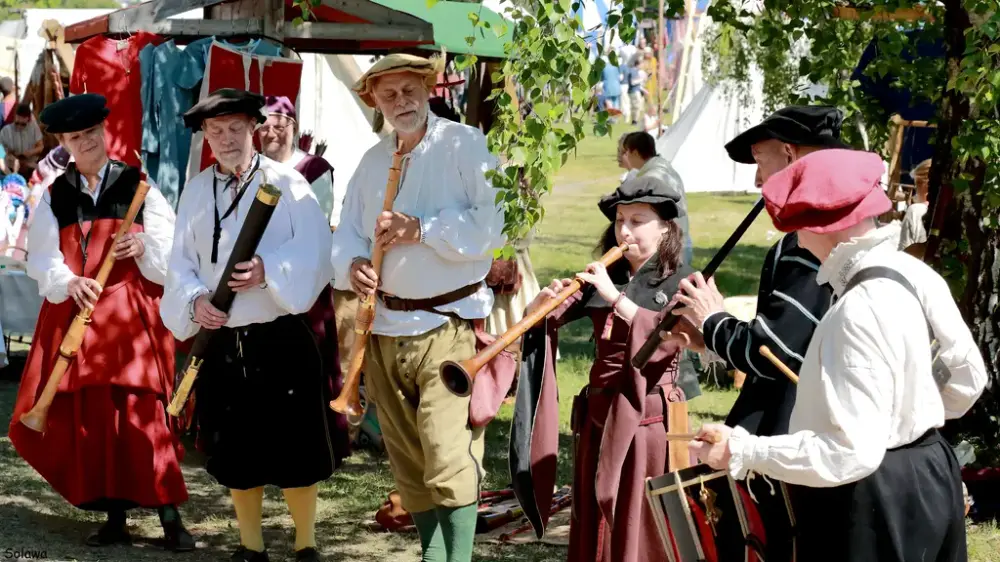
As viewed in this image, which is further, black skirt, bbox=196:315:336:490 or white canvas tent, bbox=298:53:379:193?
white canvas tent, bbox=298:53:379:193

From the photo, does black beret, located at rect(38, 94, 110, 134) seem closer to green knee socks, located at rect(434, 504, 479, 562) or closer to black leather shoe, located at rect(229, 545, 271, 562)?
black leather shoe, located at rect(229, 545, 271, 562)

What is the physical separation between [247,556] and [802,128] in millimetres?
2781

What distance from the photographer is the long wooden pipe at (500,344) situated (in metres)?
4.04

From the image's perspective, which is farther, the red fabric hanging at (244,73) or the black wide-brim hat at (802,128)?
the red fabric hanging at (244,73)

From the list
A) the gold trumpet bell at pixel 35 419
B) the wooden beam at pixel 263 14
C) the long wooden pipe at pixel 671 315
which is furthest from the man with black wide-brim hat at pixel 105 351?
the long wooden pipe at pixel 671 315

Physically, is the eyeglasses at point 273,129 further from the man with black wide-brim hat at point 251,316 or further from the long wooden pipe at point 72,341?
the man with black wide-brim hat at point 251,316

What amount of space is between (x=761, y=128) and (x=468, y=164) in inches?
50.7

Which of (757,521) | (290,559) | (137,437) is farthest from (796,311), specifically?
(137,437)

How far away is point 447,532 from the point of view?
15.1 feet

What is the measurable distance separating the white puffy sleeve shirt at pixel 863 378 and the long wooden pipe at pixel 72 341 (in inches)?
130

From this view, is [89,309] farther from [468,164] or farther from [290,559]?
[468,164]

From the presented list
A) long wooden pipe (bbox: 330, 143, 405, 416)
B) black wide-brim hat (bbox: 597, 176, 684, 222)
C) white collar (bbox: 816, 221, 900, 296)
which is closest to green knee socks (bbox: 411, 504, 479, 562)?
long wooden pipe (bbox: 330, 143, 405, 416)

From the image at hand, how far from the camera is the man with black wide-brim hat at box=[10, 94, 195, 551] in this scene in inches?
211

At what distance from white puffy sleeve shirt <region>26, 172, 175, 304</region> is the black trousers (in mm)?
3325
